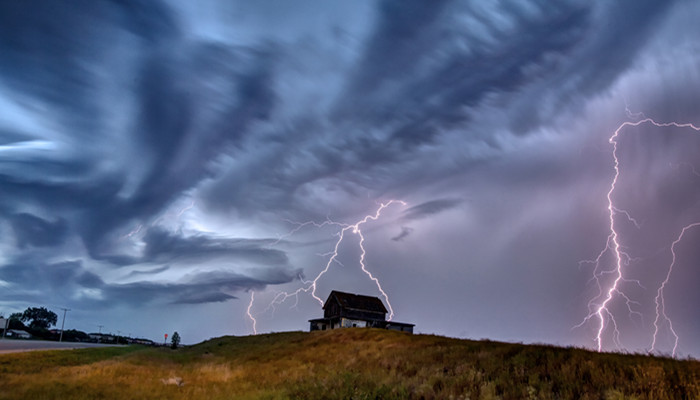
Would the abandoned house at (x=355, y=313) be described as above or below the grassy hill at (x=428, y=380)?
above

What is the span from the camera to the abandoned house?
6022 cm

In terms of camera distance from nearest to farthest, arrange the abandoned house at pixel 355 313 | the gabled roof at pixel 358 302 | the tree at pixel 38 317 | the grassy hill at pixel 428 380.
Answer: the grassy hill at pixel 428 380 < the abandoned house at pixel 355 313 < the gabled roof at pixel 358 302 < the tree at pixel 38 317

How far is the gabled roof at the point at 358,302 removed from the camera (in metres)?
61.5

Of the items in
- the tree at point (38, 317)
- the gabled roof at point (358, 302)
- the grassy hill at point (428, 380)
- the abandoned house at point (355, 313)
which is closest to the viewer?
the grassy hill at point (428, 380)

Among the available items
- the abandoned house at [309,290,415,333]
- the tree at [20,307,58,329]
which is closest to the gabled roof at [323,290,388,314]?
the abandoned house at [309,290,415,333]

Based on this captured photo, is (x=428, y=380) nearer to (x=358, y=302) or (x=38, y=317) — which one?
(x=358, y=302)

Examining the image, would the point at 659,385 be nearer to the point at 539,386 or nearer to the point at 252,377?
the point at 539,386

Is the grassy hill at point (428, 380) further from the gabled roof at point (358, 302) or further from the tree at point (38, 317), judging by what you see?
the tree at point (38, 317)

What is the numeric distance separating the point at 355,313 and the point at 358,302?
93.0 inches

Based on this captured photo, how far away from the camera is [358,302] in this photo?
63.0m

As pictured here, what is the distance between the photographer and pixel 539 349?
15461 mm

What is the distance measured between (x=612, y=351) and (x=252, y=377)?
595 inches

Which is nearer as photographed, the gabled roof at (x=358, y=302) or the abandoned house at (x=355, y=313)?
the abandoned house at (x=355, y=313)

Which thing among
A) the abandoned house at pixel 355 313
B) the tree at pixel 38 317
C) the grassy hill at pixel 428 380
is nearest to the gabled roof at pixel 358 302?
the abandoned house at pixel 355 313
